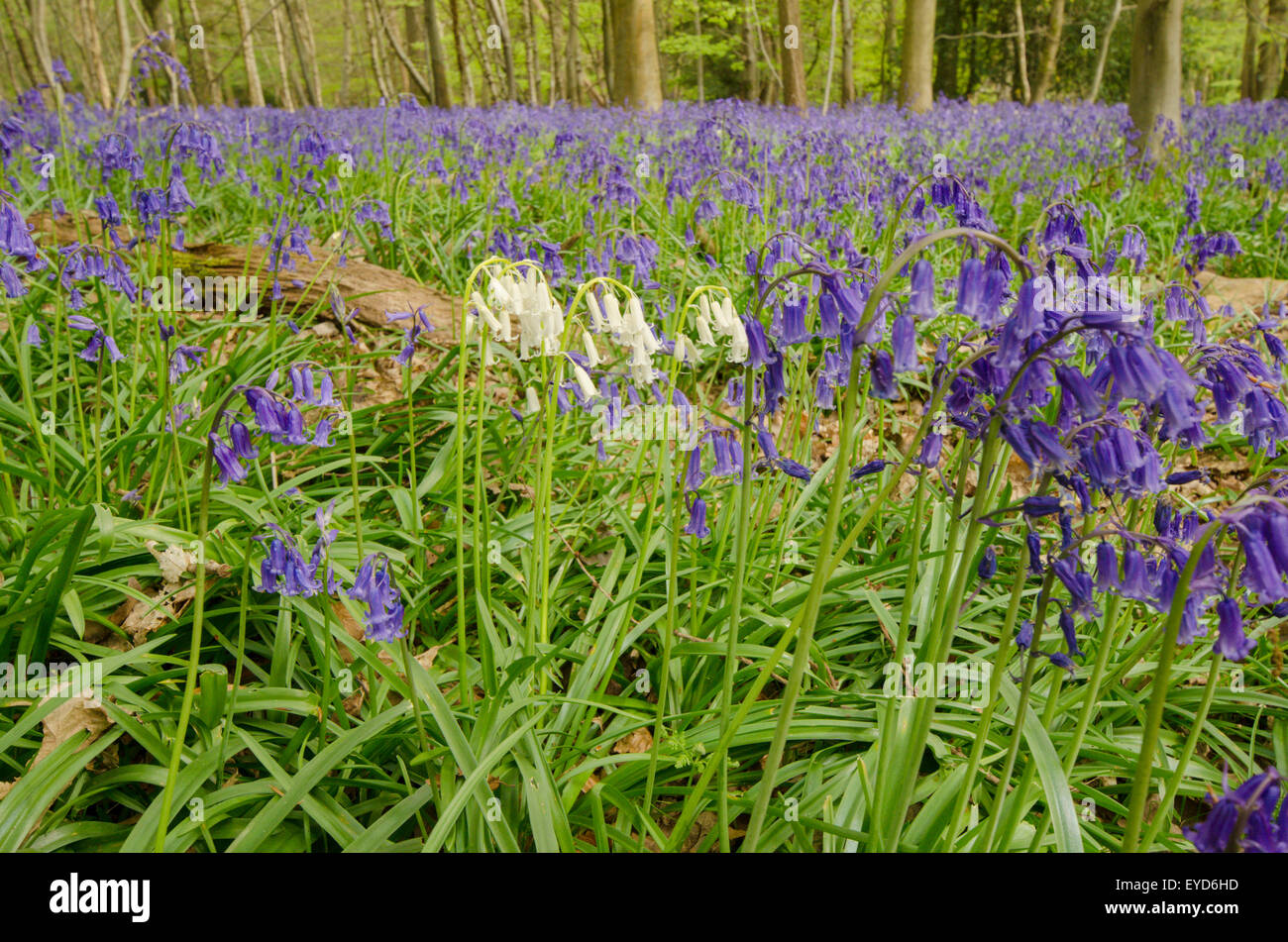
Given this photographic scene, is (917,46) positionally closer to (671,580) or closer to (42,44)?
(42,44)

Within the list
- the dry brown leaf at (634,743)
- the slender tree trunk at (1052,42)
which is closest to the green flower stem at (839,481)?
the dry brown leaf at (634,743)

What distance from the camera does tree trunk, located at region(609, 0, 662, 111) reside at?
14602mm

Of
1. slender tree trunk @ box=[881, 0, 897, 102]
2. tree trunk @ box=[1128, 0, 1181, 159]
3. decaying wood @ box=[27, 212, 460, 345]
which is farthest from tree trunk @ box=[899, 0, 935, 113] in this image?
decaying wood @ box=[27, 212, 460, 345]

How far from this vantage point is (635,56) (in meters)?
14.8

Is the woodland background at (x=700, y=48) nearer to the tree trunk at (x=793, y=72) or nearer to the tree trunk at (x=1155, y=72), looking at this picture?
the tree trunk at (x=793, y=72)

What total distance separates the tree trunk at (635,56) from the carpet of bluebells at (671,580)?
1154 cm

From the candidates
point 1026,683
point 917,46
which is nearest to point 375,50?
point 917,46

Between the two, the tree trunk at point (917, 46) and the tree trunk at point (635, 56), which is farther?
the tree trunk at point (917, 46)

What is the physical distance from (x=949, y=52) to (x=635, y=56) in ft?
61.1

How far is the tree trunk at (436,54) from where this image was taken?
561 inches

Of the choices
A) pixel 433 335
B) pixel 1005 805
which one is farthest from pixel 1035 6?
pixel 1005 805
